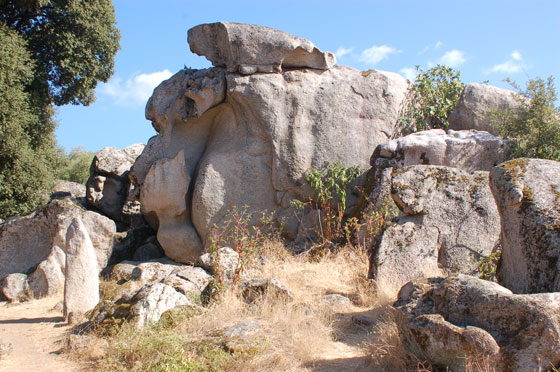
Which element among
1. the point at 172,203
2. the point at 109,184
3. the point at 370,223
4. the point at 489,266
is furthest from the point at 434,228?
the point at 109,184

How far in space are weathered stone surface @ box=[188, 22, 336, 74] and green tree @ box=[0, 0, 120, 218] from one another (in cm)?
510

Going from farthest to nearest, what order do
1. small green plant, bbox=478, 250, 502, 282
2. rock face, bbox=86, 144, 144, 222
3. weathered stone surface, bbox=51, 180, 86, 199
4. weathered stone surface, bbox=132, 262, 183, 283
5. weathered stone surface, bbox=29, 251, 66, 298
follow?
weathered stone surface, bbox=51, 180, 86, 199, rock face, bbox=86, 144, 144, 222, weathered stone surface, bbox=29, 251, 66, 298, weathered stone surface, bbox=132, 262, 183, 283, small green plant, bbox=478, 250, 502, 282

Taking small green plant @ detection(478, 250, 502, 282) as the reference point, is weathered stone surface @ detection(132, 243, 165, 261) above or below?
above

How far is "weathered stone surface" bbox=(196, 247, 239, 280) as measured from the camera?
9180 millimetres

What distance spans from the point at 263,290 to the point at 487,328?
392cm

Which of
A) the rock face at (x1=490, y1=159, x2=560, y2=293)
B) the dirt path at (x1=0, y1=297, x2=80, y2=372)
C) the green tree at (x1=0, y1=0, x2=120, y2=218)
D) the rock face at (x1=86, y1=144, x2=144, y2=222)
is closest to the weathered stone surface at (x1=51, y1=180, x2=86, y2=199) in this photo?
the green tree at (x1=0, y1=0, x2=120, y2=218)

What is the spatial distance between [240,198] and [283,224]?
1138mm

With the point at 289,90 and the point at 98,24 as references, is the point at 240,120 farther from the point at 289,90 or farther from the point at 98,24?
the point at 98,24

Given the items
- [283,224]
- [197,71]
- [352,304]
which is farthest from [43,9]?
[352,304]

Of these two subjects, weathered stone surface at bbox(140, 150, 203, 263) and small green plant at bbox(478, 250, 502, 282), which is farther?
weathered stone surface at bbox(140, 150, 203, 263)

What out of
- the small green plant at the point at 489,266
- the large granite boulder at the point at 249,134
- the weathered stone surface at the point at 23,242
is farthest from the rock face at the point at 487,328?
the weathered stone surface at the point at 23,242

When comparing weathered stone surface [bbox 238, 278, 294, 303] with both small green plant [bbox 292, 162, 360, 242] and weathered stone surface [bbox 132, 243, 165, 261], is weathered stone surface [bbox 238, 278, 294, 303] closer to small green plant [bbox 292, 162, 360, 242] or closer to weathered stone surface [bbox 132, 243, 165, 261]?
small green plant [bbox 292, 162, 360, 242]

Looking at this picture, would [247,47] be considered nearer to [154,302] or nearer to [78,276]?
[78,276]

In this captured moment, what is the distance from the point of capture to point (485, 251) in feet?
28.7
